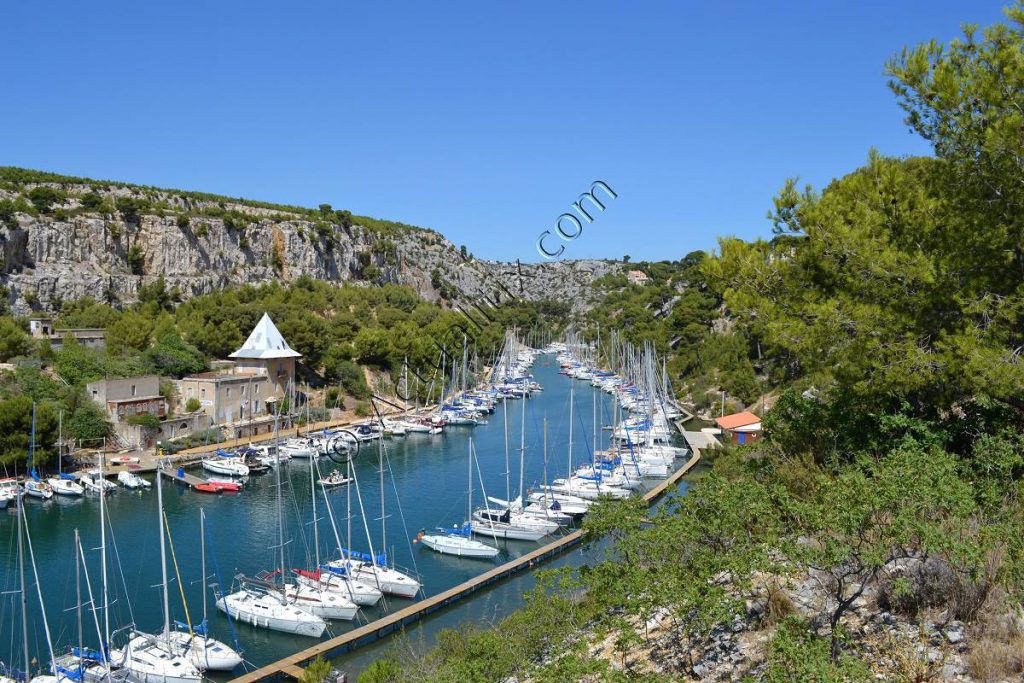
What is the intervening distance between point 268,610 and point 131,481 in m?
11.9

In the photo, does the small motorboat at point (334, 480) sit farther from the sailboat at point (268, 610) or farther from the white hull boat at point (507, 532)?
the sailboat at point (268, 610)

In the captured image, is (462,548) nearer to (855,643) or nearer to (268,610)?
(268,610)

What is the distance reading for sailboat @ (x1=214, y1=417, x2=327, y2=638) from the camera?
13.4m

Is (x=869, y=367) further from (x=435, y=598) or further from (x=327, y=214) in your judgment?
(x=327, y=214)

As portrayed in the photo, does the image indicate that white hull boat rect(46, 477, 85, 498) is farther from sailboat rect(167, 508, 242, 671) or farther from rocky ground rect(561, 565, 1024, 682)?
rocky ground rect(561, 565, 1024, 682)

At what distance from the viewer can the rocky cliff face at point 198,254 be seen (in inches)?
→ 1601

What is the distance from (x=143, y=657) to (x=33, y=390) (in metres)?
17.8

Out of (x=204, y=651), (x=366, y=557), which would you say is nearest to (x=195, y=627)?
(x=204, y=651)

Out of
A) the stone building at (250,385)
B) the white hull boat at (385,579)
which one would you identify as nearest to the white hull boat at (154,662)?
the white hull boat at (385,579)

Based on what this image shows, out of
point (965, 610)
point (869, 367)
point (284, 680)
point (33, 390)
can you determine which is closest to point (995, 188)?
point (869, 367)

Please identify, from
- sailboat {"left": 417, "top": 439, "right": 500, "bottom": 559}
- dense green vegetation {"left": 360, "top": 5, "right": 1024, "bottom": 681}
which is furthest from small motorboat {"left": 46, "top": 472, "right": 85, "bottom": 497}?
dense green vegetation {"left": 360, "top": 5, "right": 1024, "bottom": 681}

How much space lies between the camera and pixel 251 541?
1830cm

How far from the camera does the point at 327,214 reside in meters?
67.2

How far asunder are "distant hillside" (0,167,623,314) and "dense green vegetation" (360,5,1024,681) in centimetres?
4060
